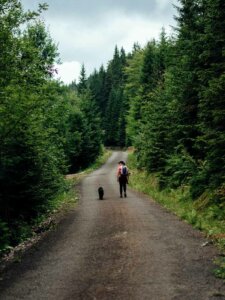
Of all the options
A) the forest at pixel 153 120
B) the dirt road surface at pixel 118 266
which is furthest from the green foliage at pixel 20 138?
the dirt road surface at pixel 118 266

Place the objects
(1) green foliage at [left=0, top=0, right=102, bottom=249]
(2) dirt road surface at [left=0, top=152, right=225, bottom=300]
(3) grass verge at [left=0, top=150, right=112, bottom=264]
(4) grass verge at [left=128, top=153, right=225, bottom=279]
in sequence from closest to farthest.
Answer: (2) dirt road surface at [left=0, top=152, right=225, bottom=300], (4) grass verge at [left=128, top=153, right=225, bottom=279], (3) grass verge at [left=0, top=150, right=112, bottom=264], (1) green foliage at [left=0, top=0, right=102, bottom=249]

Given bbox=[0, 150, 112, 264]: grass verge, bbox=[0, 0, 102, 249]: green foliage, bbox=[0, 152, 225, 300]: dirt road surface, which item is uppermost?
bbox=[0, 0, 102, 249]: green foliage

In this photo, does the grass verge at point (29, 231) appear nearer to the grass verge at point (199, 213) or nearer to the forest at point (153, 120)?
the forest at point (153, 120)

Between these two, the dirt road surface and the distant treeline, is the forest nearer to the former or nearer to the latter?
the distant treeline

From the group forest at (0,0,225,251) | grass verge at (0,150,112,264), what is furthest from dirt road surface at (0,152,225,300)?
forest at (0,0,225,251)

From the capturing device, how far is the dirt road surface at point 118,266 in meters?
7.70

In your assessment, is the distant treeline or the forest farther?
the distant treeline

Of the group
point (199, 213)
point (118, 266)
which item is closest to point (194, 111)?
point (199, 213)

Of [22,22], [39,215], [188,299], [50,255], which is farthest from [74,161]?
[188,299]

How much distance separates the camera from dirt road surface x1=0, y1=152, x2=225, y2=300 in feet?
25.2

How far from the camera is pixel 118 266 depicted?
9258 millimetres

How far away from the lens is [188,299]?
23.4 ft

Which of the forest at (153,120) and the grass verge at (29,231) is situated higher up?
the forest at (153,120)

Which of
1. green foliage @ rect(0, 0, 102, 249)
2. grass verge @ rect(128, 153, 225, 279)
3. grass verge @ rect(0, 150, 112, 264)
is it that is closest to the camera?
grass verge @ rect(128, 153, 225, 279)
